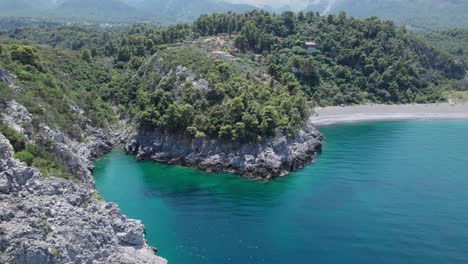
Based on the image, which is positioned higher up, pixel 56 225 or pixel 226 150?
pixel 226 150

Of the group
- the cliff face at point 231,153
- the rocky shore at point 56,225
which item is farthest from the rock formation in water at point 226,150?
the rocky shore at point 56,225

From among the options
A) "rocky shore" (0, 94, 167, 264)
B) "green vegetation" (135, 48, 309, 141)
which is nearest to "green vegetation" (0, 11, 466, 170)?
"green vegetation" (135, 48, 309, 141)

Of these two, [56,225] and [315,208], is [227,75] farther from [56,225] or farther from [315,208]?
[56,225]

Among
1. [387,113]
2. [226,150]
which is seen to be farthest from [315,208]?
[387,113]

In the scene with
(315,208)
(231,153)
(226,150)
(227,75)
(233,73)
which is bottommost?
(315,208)

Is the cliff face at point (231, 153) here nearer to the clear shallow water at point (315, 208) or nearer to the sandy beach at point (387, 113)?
the clear shallow water at point (315, 208)

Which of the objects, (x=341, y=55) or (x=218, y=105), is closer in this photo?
(x=218, y=105)

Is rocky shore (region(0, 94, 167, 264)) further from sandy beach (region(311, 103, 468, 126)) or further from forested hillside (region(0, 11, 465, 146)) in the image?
sandy beach (region(311, 103, 468, 126))
